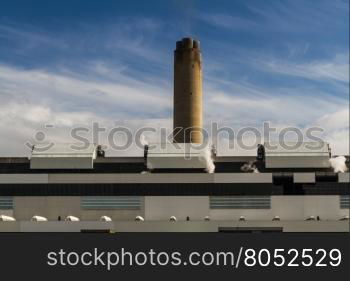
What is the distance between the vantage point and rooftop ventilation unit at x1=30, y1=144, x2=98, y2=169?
5909 cm

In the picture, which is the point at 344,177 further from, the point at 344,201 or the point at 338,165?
the point at 338,165

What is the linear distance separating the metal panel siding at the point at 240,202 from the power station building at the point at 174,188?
3.7 inches

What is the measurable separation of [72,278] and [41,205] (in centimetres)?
2667

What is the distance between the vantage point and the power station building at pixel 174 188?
55938 mm

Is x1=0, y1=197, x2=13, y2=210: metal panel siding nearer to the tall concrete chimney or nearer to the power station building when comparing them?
the power station building

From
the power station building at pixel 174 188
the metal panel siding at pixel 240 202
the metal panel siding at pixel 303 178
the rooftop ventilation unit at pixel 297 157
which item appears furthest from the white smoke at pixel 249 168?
the metal panel siding at pixel 303 178

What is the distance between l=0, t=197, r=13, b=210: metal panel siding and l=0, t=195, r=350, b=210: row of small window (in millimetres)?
203

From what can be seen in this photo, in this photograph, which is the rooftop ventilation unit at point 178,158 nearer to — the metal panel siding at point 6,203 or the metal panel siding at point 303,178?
the metal panel siding at point 303,178

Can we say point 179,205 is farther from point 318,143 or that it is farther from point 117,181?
point 318,143

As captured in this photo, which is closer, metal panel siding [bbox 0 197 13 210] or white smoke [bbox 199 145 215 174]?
metal panel siding [bbox 0 197 13 210]

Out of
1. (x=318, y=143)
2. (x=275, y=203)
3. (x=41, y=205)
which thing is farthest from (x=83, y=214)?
(x=318, y=143)

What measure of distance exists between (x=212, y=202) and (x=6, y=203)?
1991 cm

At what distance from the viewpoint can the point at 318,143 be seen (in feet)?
199

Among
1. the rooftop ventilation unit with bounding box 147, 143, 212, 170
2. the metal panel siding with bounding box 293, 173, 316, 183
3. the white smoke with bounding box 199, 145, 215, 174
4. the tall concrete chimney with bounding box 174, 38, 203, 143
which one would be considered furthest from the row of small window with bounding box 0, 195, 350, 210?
the tall concrete chimney with bounding box 174, 38, 203, 143
